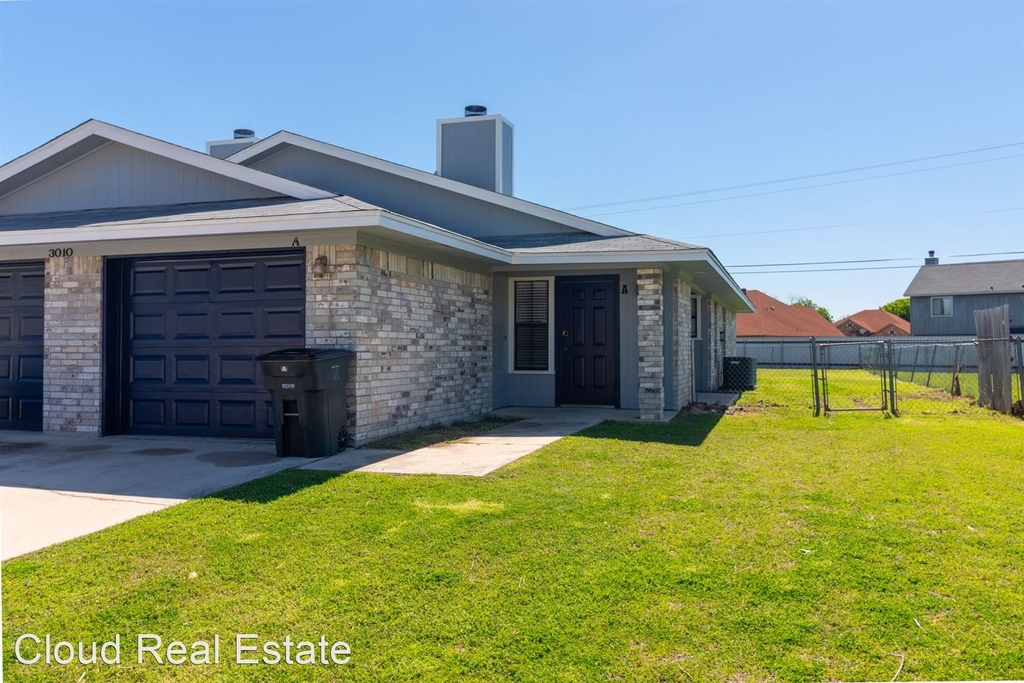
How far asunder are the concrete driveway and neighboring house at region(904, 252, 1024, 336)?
38.0 metres

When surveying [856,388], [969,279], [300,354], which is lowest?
[856,388]

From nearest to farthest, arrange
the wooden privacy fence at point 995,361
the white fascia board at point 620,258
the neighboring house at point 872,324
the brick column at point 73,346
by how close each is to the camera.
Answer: the brick column at point 73,346, the white fascia board at point 620,258, the wooden privacy fence at point 995,361, the neighboring house at point 872,324

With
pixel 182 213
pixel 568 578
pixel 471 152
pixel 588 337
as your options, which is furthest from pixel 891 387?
pixel 182 213

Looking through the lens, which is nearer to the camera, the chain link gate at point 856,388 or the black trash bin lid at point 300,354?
the black trash bin lid at point 300,354

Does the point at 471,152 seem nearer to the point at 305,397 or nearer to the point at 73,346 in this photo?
the point at 73,346

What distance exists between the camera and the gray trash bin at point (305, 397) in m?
7.38

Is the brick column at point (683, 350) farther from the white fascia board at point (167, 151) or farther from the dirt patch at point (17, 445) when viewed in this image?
the dirt patch at point (17, 445)

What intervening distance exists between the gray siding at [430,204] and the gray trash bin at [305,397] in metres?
5.53

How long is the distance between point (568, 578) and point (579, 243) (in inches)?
317

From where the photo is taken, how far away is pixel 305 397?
7.48 meters

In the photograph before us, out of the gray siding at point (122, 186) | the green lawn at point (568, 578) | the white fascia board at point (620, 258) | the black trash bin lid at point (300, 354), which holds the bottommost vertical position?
the green lawn at point (568, 578)

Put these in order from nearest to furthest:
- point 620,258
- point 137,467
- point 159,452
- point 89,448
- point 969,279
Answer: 1. point 137,467
2. point 159,452
3. point 89,448
4. point 620,258
5. point 969,279

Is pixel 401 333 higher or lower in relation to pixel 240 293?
lower

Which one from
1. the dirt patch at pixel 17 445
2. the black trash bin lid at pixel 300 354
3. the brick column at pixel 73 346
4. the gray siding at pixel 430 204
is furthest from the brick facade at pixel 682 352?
the dirt patch at pixel 17 445
